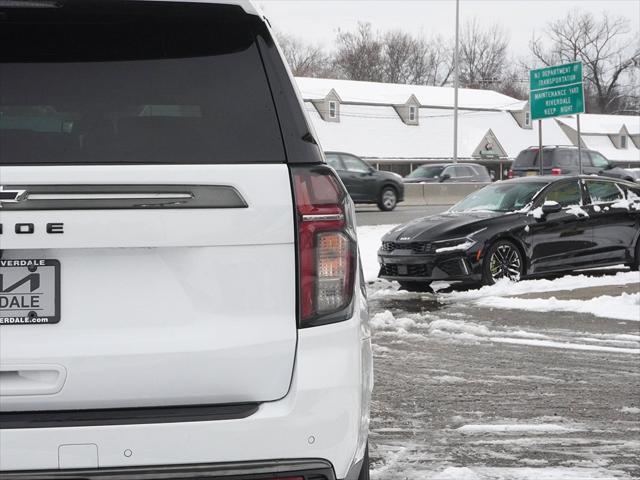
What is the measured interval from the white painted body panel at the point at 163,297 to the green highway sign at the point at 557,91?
21926 millimetres

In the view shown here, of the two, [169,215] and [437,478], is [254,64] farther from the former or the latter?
[437,478]

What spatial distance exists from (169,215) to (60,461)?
2.47 feet

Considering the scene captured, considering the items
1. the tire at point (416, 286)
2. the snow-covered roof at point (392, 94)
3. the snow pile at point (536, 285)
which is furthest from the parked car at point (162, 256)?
the snow-covered roof at point (392, 94)

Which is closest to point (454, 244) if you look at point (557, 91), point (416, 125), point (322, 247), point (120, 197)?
point (322, 247)

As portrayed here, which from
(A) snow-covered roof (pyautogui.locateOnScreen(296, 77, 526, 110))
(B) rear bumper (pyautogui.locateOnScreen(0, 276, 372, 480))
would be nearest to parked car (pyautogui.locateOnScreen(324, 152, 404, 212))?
(B) rear bumper (pyautogui.locateOnScreen(0, 276, 372, 480))

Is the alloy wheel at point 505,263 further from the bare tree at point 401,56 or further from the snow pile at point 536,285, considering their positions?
the bare tree at point 401,56

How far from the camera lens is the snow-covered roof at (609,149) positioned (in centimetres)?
7788

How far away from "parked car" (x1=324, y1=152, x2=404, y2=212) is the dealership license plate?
1002 inches

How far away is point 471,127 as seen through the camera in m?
70.2

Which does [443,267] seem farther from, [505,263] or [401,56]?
[401,56]

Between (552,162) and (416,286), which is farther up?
(552,162)

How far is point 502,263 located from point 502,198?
1.32 meters

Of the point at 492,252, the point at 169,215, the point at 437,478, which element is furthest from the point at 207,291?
the point at 492,252

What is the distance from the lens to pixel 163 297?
2902 mm
